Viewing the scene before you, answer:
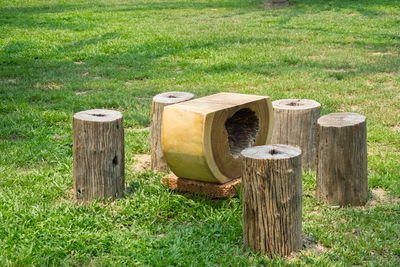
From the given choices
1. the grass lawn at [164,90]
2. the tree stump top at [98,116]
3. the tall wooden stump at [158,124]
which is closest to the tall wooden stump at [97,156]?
the tree stump top at [98,116]

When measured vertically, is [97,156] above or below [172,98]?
below

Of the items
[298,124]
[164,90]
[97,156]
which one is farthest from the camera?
[164,90]

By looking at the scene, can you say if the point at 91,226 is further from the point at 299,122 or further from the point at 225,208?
the point at 299,122

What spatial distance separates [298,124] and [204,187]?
1224 mm

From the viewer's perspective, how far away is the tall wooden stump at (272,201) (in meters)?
3.89

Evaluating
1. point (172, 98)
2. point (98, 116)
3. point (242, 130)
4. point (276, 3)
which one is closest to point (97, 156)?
point (98, 116)

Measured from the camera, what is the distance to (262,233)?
3.96m

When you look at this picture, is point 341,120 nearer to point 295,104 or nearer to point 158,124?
point 295,104

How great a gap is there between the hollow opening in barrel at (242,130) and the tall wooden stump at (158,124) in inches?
25.4

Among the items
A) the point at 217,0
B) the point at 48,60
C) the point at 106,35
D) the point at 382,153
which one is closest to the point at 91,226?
the point at 382,153

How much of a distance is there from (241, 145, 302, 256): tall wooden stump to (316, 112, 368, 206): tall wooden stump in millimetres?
838

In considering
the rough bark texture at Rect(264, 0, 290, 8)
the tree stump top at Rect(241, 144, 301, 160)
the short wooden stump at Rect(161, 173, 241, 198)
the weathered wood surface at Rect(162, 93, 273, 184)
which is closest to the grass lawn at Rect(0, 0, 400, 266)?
the short wooden stump at Rect(161, 173, 241, 198)

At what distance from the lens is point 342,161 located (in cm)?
473

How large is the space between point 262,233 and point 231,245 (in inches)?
11.7
